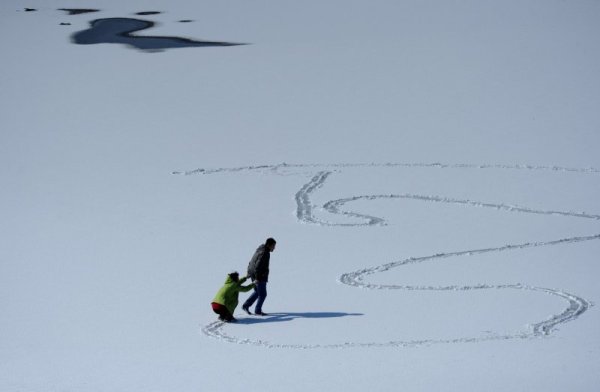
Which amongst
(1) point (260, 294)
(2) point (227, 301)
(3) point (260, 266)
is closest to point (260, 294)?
(1) point (260, 294)

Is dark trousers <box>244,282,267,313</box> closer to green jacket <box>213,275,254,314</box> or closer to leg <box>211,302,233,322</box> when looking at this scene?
green jacket <box>213,275,254,314</box>

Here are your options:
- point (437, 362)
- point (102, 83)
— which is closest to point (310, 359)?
point (437, 362)

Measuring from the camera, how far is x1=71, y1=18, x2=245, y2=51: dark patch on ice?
79.1 feet

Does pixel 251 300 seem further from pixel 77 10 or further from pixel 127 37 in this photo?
pixel 77 10

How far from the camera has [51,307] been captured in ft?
34.9

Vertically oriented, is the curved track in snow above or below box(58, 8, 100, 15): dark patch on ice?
below

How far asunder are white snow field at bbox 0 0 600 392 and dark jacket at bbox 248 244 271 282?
42cm

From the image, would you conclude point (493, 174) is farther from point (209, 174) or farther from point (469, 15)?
point (469, 15)

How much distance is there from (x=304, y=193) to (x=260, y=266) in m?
5.02

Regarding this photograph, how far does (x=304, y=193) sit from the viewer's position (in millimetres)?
15336

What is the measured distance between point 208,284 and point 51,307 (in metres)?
1.73

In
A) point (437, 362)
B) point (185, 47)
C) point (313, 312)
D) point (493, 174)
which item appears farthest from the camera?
point (185, 47)

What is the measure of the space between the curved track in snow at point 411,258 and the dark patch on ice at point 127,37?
801 cm

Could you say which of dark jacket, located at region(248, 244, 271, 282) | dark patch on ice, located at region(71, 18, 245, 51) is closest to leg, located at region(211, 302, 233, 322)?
dark jacket, located at region(248, 244, 271, 282)
